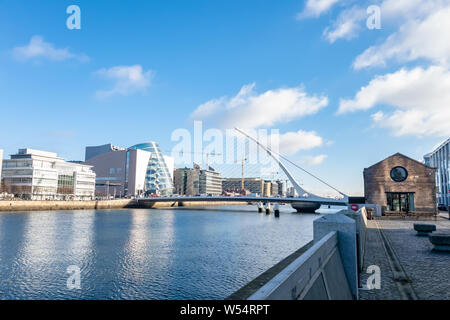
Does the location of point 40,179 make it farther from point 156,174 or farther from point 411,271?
point 411,271

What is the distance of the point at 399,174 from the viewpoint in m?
50.2

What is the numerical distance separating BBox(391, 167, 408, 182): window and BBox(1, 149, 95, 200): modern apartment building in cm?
10044

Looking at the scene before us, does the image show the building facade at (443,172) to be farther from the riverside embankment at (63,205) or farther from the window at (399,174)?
the riverside embankment at (63,205)

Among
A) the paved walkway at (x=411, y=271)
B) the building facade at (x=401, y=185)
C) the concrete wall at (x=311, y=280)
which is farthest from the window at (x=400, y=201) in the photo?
the concrete wall at (x=311, y=280)

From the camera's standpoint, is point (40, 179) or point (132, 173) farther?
point (132, 173)

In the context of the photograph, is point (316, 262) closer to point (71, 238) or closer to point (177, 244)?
point (177, 244)

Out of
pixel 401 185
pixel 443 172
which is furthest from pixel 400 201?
pixel 443 172

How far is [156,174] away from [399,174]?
15514cm

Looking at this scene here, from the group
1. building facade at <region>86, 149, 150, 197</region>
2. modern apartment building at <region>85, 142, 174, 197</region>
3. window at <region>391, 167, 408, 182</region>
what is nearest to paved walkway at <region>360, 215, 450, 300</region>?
window at <region>391, 167, 408, 182</region>

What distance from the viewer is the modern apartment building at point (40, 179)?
330ft

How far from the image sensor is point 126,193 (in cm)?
17738

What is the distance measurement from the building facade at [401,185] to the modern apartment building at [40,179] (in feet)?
320

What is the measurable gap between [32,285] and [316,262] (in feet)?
58.4
